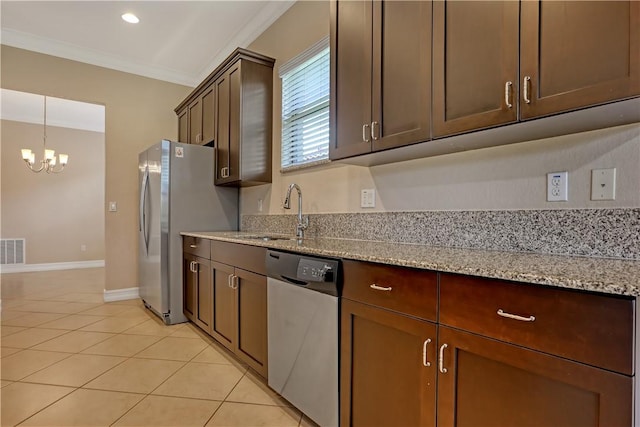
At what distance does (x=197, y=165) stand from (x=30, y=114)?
15.5ft

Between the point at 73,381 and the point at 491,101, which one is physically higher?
the point at 491,101

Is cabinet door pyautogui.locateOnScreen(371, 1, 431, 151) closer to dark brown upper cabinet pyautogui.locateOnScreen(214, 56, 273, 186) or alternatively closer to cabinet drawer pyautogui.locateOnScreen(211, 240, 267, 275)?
cabinet drawer pyautogui.locateOnScreen(211, 240, 267, 275)

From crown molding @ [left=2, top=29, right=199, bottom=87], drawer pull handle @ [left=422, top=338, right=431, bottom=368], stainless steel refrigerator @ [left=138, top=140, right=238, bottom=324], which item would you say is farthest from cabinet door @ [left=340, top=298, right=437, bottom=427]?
crown molding @ [left=2, top=29, right=199, bottom=87]

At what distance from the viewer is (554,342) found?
811 mm

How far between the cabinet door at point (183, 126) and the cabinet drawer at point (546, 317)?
12.3 feet

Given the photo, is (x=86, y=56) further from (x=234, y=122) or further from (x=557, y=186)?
(x=557, y=186)

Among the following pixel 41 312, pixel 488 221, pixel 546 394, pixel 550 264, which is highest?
pixel 488 221

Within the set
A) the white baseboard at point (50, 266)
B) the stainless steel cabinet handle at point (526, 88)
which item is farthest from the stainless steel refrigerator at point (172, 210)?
the white baseboard at point (50, 266)

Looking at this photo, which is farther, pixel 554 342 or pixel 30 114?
pixel 30 114

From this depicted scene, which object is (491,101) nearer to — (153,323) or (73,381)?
(73,381)

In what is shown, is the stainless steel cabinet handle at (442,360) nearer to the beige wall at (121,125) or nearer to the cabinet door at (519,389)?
the cabinet door at (519,389)

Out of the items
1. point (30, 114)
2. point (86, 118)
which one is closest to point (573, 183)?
point (86, 118)

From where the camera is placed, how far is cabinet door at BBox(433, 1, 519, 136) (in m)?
1.13

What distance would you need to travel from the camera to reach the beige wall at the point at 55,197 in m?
5.84
